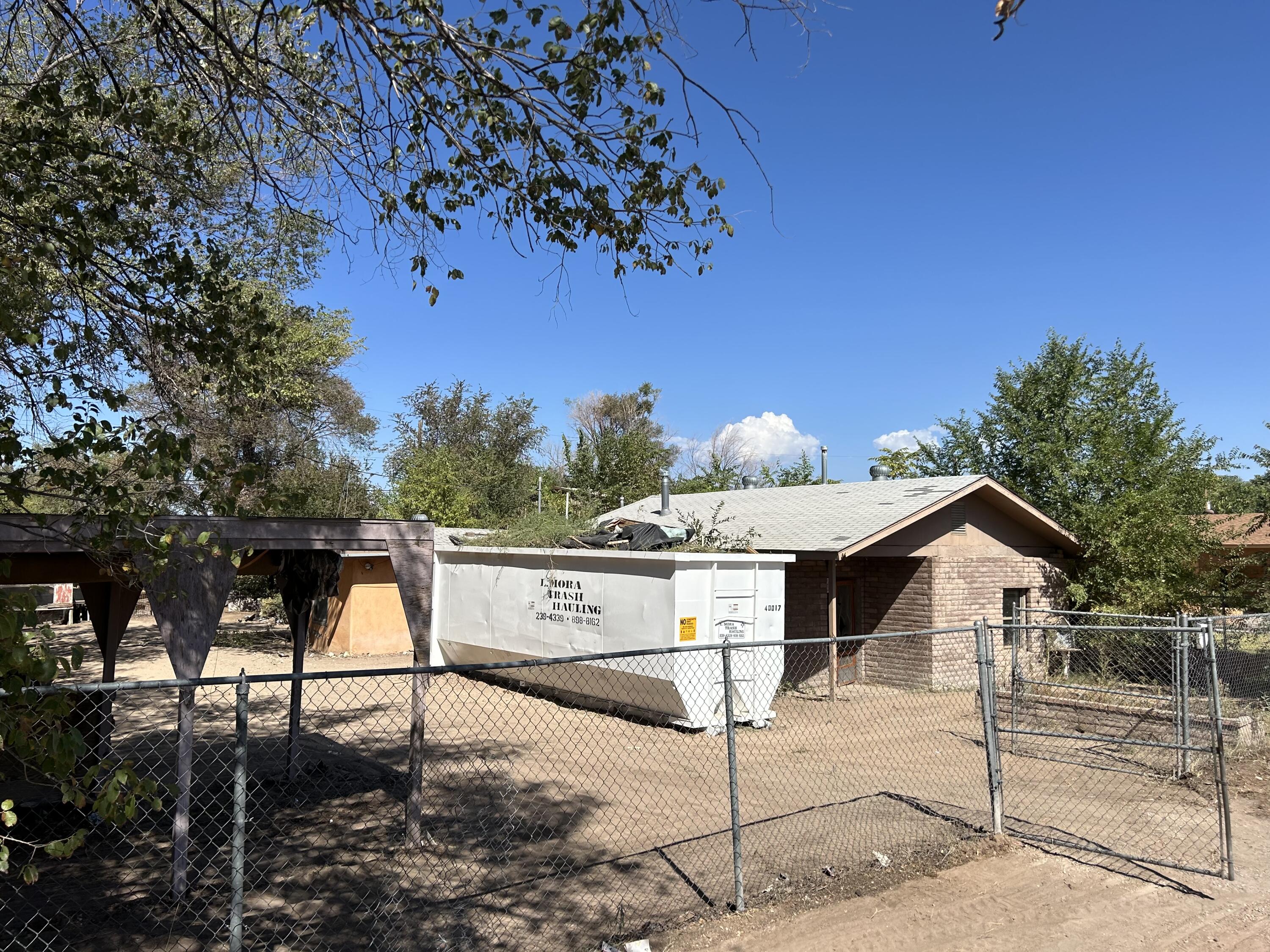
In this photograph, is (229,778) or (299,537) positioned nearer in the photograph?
(299,537)

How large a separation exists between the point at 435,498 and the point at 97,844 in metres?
17.5

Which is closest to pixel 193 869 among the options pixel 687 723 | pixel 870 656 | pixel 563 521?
pixel 687 723

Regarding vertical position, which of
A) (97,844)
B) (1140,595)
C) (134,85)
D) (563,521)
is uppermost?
(134,85)

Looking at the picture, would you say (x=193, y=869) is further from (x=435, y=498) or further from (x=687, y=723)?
(x=435, y=498)

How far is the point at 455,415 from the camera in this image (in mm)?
38469

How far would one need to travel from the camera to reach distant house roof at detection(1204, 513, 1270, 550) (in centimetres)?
1670

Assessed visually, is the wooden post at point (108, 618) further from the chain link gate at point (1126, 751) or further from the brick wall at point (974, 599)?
the brick wall at point (974, 599)

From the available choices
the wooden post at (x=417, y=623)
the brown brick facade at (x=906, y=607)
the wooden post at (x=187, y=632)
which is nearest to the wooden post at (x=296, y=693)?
the wooden post at (x=417, y=623)

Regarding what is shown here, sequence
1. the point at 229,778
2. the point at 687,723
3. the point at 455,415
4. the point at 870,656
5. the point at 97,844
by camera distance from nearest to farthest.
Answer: the point at 97,844, the point at 229,778, the point at 687,723, the point at 870,656, the point at 455,415

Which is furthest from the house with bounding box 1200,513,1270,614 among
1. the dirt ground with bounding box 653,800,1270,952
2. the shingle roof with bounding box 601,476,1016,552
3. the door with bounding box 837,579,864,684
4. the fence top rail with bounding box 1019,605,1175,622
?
the dirt ground with bounding box 653,800,1270,952

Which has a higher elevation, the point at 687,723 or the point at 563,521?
the point at 563,521

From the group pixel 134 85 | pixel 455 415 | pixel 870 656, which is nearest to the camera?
pixel 134 85

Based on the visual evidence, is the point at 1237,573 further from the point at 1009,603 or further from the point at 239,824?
the point at 239,824

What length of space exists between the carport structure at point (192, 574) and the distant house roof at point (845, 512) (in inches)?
311
